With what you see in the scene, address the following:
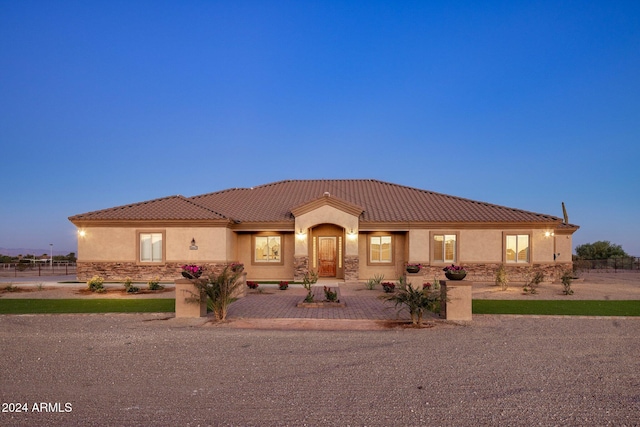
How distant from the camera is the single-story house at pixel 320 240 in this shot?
21141mm

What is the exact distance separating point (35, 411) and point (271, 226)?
17.2 metres

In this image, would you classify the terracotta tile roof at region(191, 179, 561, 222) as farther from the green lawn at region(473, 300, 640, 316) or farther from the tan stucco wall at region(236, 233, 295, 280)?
the green lawn at region(473, 300, 640, 316)

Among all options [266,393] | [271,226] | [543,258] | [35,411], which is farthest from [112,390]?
[543,258]

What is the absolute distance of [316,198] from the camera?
2170 centimetres

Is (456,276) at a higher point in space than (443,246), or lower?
lower

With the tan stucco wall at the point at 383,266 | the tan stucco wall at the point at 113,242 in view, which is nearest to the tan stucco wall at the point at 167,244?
the tan stucco wall at the point at 113,242

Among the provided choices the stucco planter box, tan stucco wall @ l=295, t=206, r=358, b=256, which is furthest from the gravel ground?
tan stucco wall @ l=295, t=206, r=358, b=256

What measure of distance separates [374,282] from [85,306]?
500 inches

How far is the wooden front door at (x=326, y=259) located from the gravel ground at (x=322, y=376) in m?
13.5

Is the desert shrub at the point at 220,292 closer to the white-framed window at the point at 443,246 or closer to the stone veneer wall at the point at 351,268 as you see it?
the stone veneer wall at the point at 351,268

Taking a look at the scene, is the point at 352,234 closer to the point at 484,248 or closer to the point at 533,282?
the point at 484,248

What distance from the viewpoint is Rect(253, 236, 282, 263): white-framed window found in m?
22.9

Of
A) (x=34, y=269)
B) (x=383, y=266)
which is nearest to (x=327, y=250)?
(x=383, y=266)

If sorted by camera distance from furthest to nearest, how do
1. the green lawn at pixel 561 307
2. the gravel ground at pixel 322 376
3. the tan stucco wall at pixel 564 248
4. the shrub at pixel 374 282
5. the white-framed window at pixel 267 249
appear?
the tan stucco wall at pixel 564 248 → the white-framed window at pixel 267 249 → the shrub at pixel 374 282 → the green lawn at pixel 561 307 → the gravel ground at pixel 322 376
